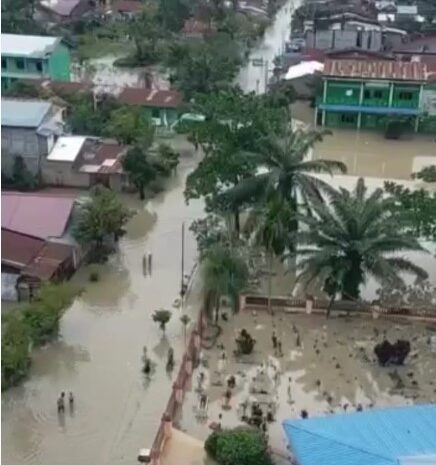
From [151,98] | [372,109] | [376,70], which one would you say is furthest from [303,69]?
[151,98]

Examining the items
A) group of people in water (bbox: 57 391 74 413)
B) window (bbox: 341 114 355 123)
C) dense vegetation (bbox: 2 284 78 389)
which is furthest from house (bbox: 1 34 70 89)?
group of people in water (bbox: 57 391 74 413)

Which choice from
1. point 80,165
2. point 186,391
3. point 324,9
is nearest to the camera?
point 186,391

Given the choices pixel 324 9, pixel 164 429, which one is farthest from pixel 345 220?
pixel 324 9

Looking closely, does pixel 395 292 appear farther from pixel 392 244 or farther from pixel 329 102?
pixel 329 102

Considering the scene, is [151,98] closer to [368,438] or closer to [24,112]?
[24,112]

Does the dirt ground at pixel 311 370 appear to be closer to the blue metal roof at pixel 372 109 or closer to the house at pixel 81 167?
the house at pixel 81 167
